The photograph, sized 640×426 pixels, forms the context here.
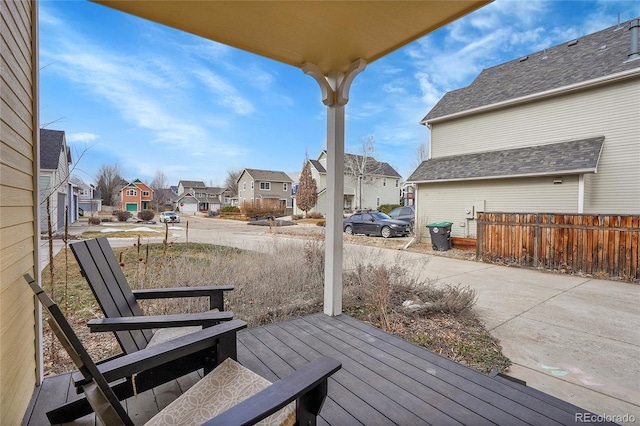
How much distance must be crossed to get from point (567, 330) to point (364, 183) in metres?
21.5

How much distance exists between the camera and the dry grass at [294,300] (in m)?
2.89

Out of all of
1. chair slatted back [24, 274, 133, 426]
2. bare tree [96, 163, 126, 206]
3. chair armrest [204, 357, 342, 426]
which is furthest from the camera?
bare tree [96, 163, 126, 206]

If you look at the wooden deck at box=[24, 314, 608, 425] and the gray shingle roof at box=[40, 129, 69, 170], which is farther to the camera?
the gray shingle roof at box=[40, 129, 69, 170]

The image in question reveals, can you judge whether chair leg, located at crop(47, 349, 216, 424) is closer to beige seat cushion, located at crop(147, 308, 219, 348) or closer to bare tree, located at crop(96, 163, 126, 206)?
beige seat cushion, located at crop(147, 308, 219, 348)

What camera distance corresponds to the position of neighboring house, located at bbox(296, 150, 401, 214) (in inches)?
888

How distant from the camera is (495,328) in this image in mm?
3420

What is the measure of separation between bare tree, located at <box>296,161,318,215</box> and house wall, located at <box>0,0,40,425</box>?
20.8 meters

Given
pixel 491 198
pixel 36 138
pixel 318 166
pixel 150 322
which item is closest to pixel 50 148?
pixel 36 138

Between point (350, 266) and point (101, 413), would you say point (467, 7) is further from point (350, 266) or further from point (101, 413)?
point (350, 266)

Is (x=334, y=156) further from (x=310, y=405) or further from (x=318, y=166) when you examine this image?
(x=318, y=166)

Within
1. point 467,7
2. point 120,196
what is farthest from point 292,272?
point 120,196

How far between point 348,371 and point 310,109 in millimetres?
11755

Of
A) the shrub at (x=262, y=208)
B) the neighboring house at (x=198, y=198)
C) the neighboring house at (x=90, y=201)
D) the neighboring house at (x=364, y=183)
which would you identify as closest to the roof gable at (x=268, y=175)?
the shrub at (x=262, y=208)

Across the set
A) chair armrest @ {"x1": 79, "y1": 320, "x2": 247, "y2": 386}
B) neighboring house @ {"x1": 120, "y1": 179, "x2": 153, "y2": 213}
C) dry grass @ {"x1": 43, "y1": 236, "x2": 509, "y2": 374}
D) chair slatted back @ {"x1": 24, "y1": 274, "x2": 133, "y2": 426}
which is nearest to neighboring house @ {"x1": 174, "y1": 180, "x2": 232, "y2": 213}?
neighboring house @ {"x1": 120, "y1": 179, "x2": 153, "y2": 213}
